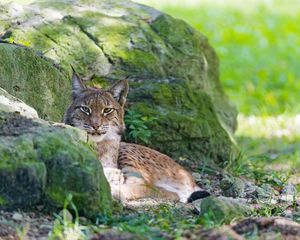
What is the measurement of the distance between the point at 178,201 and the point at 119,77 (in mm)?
1846

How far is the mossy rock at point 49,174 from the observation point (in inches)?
194

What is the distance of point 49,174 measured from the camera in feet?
16.6

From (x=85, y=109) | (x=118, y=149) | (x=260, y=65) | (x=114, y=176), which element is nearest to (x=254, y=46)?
(x=260, y=65)

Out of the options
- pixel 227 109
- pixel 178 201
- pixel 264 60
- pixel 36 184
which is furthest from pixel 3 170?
pixel 264 60

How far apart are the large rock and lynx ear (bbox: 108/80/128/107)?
51 centimetres

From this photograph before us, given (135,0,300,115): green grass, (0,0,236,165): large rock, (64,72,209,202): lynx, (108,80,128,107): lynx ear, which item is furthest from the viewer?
(135,0,300,115): green grass

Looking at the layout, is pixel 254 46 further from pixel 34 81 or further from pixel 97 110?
pixel 34 81

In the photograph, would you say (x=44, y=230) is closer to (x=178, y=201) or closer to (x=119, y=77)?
(x=178, y=201)

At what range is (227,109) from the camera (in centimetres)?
949

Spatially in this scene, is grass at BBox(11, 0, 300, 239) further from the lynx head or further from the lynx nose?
the lynx nose

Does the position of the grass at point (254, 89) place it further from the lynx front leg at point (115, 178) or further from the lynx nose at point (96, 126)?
the lynx nose at point (96, 126)

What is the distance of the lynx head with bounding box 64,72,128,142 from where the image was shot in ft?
23.0

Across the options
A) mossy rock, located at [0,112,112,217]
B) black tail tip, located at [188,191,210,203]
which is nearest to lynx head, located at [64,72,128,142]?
black tail tip, located at [188,191,210,203]

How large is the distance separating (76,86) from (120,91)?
38cm
